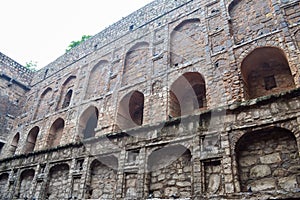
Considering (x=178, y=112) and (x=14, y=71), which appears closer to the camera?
(x=178, y=112)

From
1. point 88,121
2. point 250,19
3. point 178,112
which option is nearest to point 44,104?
point 88,121

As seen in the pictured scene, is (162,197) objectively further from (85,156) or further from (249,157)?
(85,156)

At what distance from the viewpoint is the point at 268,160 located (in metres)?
4.56

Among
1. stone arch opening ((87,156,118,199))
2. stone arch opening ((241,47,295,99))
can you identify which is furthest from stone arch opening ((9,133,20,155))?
stone arch opening ((241,47,295,99))

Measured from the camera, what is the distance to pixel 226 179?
4555 millimetres

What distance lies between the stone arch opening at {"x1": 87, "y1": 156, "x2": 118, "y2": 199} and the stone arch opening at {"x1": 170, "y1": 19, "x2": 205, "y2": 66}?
3.51 meters

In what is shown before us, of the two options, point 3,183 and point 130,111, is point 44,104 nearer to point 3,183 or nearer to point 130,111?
point 3,183

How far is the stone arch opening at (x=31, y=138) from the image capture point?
11.7 m

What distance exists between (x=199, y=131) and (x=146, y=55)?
4.47 meters

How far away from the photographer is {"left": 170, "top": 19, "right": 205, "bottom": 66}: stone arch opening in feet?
25.1

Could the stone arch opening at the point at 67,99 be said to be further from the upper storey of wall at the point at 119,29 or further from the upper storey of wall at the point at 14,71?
the upper storey of wall at the point at 14,71

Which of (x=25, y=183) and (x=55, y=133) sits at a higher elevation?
(x=55, y=133)

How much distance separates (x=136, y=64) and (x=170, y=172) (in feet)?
15.2

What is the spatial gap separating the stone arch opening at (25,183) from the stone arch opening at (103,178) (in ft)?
8.91
